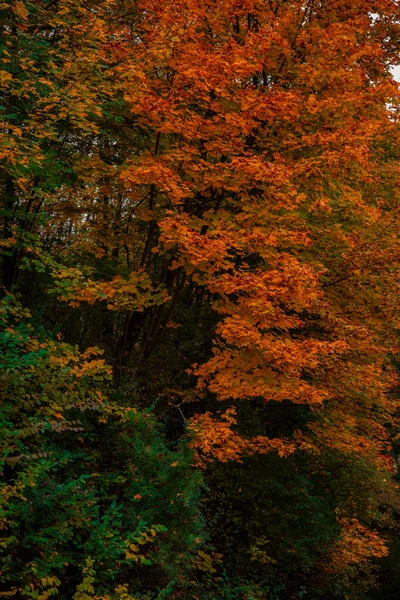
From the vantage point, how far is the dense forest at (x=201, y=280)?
6727 millimetres

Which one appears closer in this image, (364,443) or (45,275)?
(45,275)

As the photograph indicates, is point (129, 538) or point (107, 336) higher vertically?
point (107, 336)

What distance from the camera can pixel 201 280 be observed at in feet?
30.1

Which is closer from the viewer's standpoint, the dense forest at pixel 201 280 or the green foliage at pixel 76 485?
the green foliage at pixel 76 485

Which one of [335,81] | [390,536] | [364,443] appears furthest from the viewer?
[390,536]

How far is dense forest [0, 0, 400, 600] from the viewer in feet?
22.1

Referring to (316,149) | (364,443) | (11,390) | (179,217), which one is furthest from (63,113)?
(364,443)

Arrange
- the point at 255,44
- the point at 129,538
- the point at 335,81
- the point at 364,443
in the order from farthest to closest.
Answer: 1. the point at 364,443
2. the point at 335,81
3. the point at 255,44
4. the point at 129,538

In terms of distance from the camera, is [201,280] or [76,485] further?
[201,280]

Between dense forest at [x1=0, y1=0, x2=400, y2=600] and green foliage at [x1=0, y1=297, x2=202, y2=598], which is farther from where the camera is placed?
dense forest at [x1=0, y1=0, x2=400, y2=600]

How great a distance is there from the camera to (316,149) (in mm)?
9492

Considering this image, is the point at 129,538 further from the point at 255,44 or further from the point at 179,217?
the point at 255,44

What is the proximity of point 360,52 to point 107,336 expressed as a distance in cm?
704

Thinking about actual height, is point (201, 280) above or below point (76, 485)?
above
